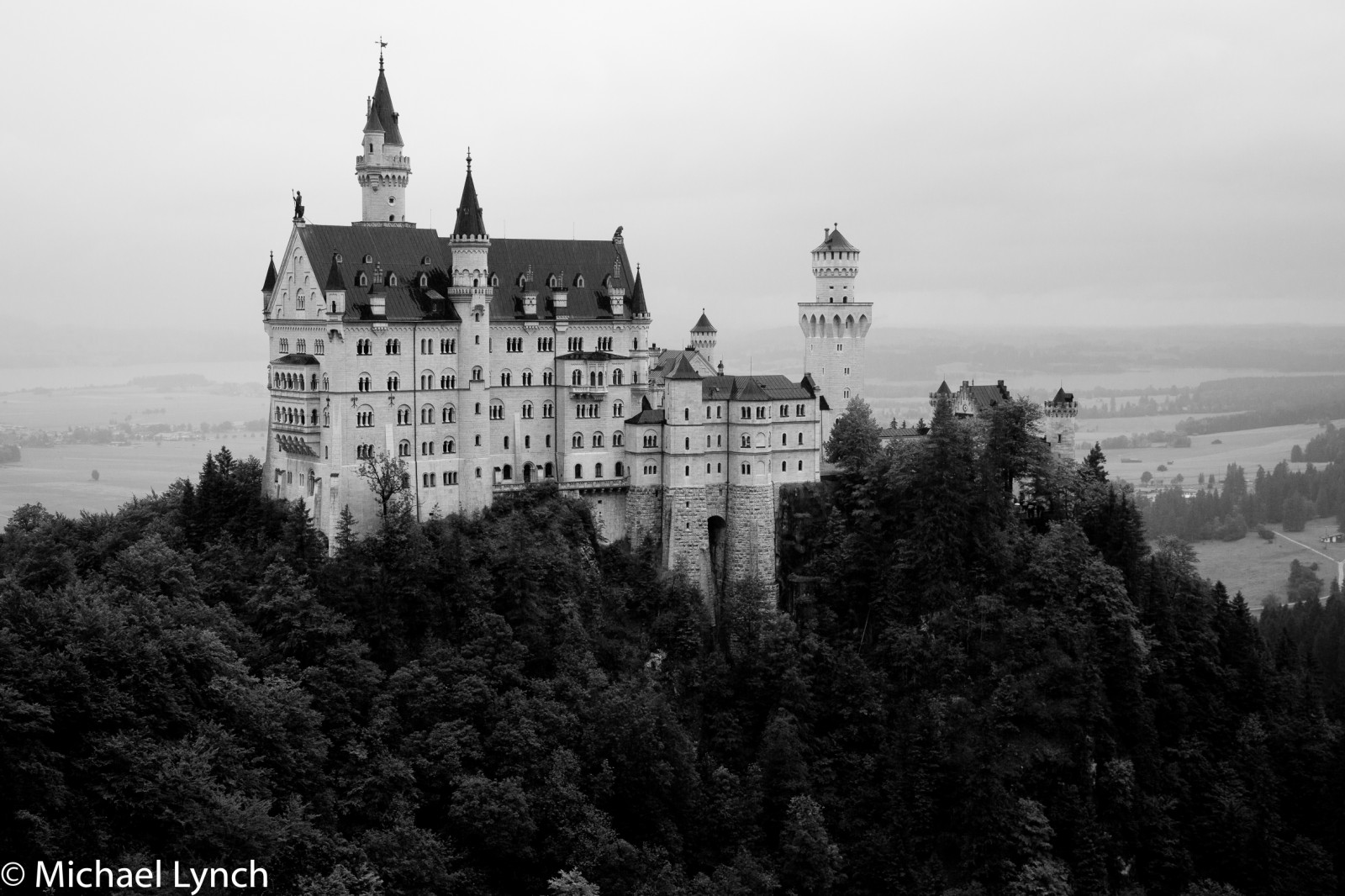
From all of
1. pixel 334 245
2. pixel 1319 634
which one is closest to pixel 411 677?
pixel 334 245

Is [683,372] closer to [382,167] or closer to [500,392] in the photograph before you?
[500,392]

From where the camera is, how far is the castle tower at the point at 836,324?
88312mm

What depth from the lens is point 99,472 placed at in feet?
400

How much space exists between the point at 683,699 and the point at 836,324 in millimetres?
25372

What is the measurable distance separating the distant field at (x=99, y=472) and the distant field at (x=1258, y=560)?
89259 millimetres

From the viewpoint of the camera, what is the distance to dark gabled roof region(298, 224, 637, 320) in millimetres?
73938

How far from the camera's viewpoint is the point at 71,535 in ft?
251

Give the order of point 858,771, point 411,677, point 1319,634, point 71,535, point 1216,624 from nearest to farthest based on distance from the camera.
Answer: point 411,677 < point 858,771 < point 71,535 < point 1216,624 < point 1319,634

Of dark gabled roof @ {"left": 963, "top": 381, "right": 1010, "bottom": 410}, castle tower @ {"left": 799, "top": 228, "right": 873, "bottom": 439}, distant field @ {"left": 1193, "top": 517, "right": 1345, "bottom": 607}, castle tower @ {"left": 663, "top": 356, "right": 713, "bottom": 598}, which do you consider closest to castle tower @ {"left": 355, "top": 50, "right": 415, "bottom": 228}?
castle tower @ {"left": 663, "top": 356, "right": 713, "bottom": 598}

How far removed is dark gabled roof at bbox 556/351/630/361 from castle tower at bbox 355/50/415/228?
10.5 metres

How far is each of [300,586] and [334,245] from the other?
16.7m

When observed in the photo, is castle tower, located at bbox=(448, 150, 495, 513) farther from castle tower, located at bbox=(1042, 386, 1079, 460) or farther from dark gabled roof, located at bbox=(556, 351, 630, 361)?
castle tower, located at bbox=(1042, 386, 1079, 460)

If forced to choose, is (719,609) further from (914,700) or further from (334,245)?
(334,245)

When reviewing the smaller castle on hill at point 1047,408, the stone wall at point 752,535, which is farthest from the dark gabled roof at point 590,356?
the smaller castle on hill at point 1047,408
